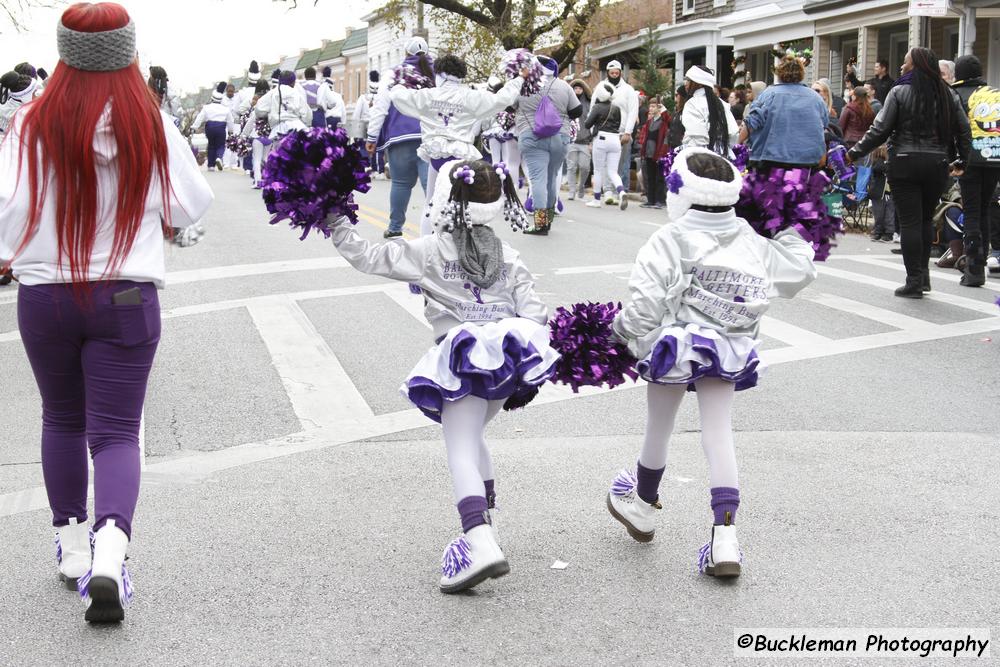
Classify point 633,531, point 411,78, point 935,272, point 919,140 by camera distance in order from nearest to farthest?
point 633,531
point 919,140
point 411,78
point 935,272

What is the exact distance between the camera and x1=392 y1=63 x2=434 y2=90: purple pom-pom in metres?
11.8

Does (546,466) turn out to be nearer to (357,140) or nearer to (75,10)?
(357,140)

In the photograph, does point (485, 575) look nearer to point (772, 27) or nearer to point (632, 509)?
point (632, 509)

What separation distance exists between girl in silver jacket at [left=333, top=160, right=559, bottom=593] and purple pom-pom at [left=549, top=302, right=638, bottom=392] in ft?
0.44

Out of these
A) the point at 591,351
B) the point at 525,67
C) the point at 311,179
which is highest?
the point at 525,67

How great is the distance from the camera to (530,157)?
14398 mm

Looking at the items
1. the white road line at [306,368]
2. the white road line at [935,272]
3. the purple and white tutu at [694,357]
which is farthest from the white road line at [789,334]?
the purple and white tutu at [694,357]

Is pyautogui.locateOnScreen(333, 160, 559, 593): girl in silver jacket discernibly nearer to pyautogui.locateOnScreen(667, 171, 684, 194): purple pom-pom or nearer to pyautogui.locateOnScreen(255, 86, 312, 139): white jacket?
pyautogui.locateOnScreen(667, 171, 684, 194): purple pom-pom

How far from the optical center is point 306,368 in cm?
782

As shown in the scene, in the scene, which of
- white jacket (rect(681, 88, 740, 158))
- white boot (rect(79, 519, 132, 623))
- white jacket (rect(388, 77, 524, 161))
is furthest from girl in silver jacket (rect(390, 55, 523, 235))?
white boot (rect(79, 519, 132, 623))

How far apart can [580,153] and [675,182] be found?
15628 millimetres

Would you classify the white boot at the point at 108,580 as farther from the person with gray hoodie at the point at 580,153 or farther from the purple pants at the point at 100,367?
the person with gray hoodie at the point at 580,153

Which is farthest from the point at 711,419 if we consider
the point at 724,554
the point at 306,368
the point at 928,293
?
the point at 928,293

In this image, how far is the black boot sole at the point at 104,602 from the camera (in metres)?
3.64
